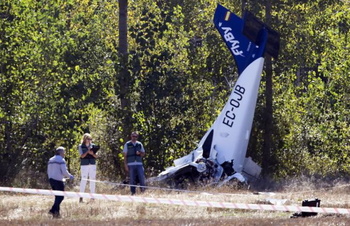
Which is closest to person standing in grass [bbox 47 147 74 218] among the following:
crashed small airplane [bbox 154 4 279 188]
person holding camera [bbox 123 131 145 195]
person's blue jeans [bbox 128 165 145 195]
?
person holding camera [bbox 123 131 145 195]

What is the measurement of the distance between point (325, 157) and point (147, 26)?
29.4 ft

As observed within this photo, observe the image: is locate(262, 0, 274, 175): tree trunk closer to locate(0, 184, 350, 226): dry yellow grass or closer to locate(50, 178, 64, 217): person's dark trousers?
locate(0, 184, 350, 226): dry yellow grass

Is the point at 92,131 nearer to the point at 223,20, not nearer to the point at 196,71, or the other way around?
the point at 196,71

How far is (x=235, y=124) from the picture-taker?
82.5 feet

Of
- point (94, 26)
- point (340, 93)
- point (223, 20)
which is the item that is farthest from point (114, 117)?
point (340, 93)

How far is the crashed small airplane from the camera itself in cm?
2383

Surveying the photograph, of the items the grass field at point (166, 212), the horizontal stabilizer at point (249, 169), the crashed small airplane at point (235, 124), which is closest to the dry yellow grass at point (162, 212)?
the grass field at point (166, 212)

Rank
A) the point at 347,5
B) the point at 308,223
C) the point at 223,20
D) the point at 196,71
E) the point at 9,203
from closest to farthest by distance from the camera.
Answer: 1. the point at 308,223
2. the point at 9,203
3. the point at 223,20
4. the point at 196,71
5. the point at 347,5

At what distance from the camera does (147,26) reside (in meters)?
27.6

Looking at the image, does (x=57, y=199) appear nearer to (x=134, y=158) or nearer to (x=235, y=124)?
(x=134, y=158)

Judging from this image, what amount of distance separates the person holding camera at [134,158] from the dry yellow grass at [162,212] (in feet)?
1.49

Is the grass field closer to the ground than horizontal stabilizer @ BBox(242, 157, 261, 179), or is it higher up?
closer to the ground

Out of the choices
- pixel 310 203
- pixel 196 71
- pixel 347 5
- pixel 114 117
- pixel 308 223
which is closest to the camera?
pixel 308 223

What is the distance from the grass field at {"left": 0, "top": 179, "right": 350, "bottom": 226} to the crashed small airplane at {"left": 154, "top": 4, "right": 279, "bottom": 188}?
252 cm
